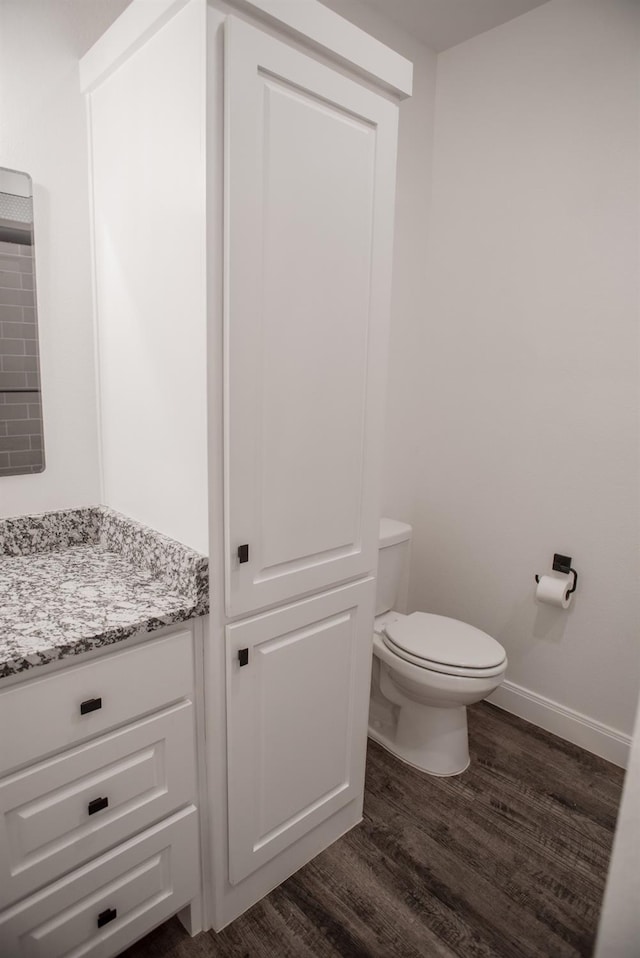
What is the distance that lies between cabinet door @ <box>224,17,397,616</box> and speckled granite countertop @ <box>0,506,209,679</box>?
6.0 inches

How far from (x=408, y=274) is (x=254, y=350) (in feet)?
4.70

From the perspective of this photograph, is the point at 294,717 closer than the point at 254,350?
No

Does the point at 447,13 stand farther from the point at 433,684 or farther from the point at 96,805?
the point at 96,805

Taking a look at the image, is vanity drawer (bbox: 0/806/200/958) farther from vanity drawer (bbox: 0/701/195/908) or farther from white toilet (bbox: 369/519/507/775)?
white toilet (bbox: 369/519/507/775)

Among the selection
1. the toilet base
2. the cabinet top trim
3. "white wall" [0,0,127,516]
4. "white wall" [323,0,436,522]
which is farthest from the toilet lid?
the cabinet top trim

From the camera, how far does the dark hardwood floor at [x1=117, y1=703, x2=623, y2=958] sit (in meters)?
1.40

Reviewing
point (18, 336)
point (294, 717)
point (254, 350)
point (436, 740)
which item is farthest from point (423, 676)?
point (18, 336)

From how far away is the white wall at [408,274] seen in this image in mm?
2242

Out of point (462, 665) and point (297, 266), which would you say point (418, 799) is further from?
point (297, 266)

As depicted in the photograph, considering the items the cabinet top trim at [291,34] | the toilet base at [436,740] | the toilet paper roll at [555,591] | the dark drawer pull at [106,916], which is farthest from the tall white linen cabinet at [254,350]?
the toilet paper roll at [555,591]

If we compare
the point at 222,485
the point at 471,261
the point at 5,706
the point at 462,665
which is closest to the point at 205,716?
the point at 5,706

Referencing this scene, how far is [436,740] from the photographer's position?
79.0 inches

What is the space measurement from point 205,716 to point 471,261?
6.50 ft

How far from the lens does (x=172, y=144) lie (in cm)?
118
